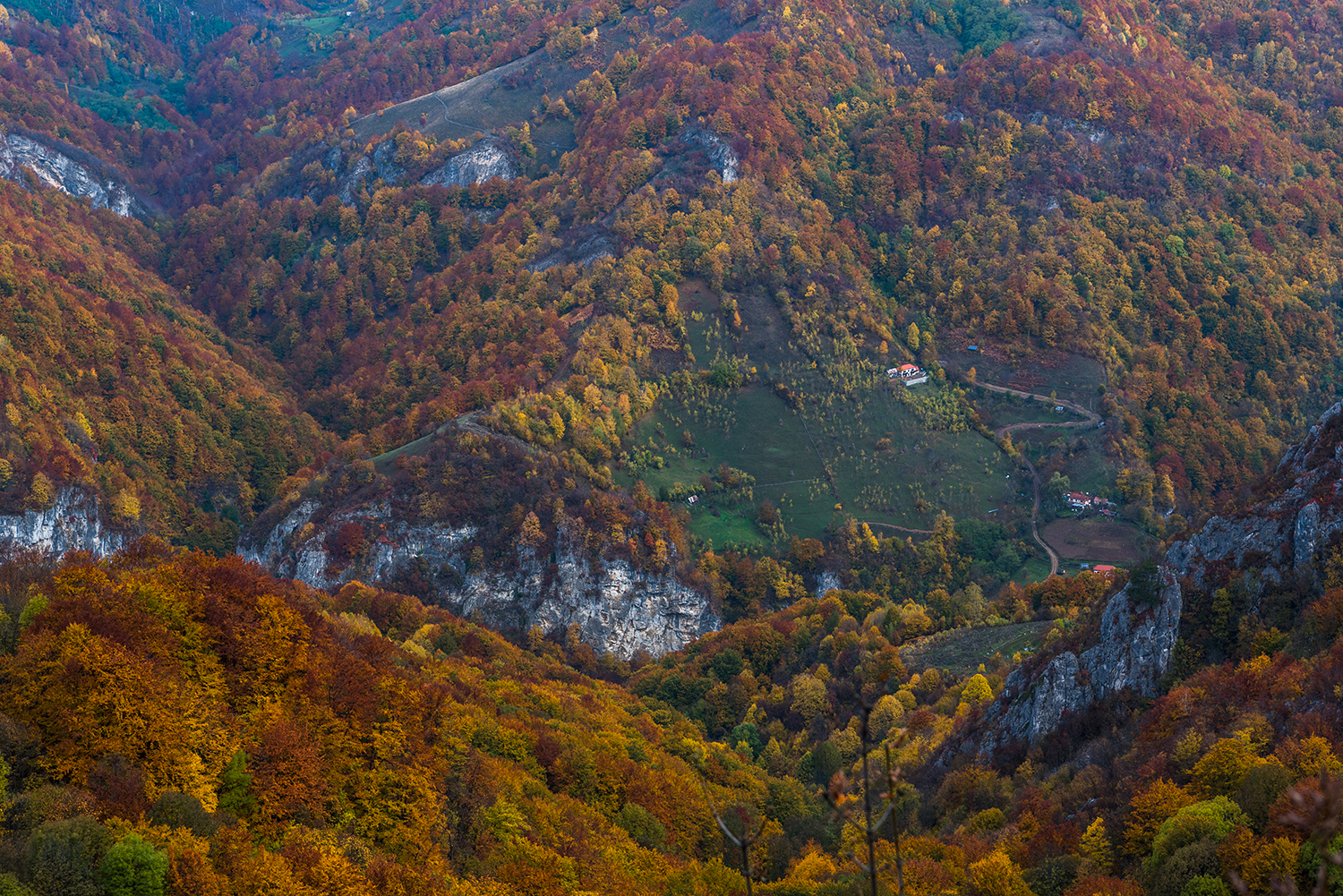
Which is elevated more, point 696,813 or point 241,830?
point 241,830

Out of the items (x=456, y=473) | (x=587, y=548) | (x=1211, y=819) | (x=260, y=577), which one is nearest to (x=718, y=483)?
(x=587, y=548)

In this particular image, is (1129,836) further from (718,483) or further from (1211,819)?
(718,483)

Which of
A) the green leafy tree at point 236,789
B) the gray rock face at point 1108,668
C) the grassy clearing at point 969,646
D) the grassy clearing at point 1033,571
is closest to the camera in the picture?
the green leafy tree at point 236,789

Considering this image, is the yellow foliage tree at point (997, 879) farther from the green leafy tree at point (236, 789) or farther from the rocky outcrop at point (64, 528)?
the rocky outcrop at point (64, 528)

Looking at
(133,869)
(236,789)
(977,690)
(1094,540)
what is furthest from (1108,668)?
(1094,540)

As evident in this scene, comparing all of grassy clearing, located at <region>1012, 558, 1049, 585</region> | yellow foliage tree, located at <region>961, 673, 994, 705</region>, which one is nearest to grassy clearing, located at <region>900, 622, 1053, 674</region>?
yellow foliage tree, located at <region>961, 673, 994, 705</region>

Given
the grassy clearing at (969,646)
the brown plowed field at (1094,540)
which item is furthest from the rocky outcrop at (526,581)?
the brown plowed field at (1094,540)

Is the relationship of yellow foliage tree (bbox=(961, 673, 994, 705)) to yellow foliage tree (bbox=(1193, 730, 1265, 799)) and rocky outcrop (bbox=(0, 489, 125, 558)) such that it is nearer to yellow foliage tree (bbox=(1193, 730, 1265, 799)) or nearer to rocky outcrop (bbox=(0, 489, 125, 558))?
yellow foliage tree (bbox=(1193, 730, 1265, 799))
